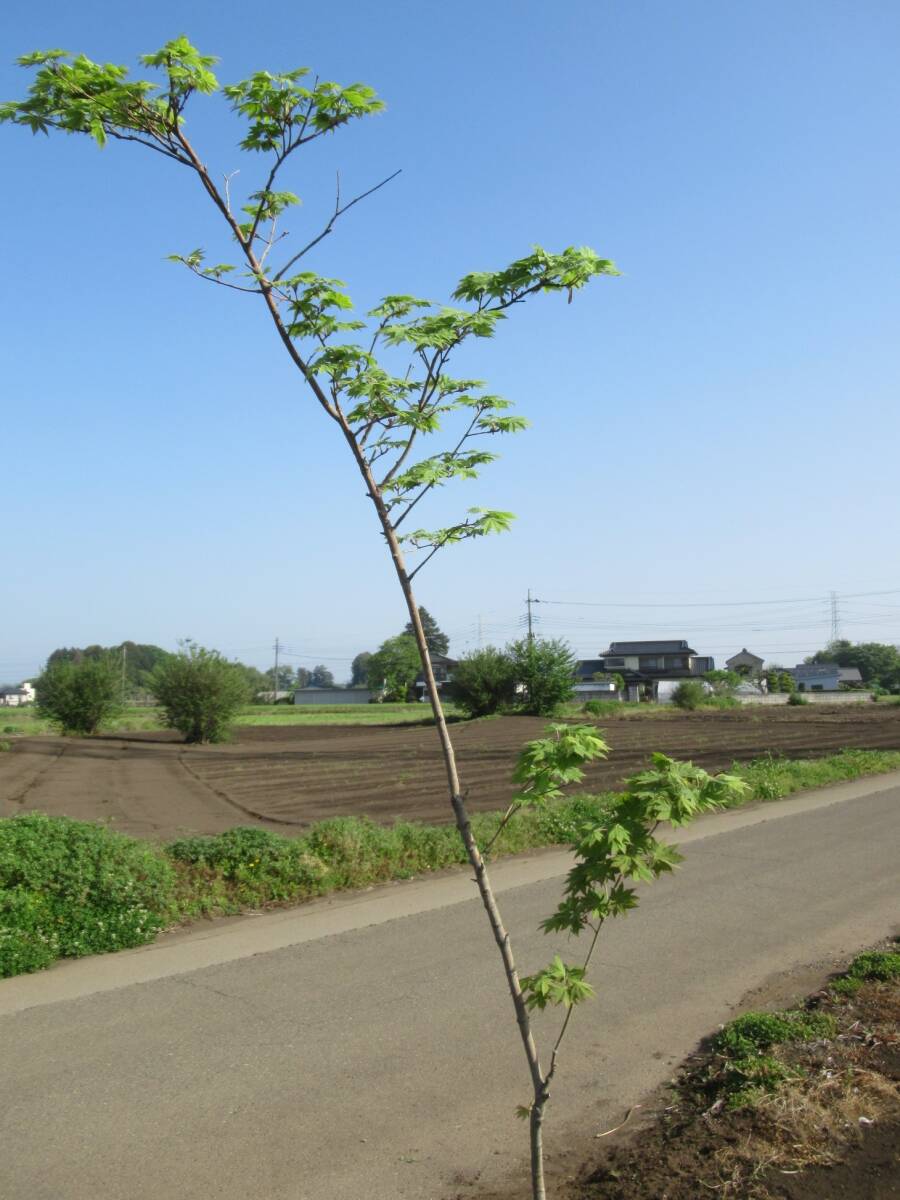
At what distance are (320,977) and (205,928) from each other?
1847mm

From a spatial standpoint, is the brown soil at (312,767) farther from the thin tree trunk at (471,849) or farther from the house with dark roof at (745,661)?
the house with dark roof at (745,661)

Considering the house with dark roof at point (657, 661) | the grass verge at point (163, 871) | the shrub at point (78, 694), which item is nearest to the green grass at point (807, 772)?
the grass verge at point (163, 871)

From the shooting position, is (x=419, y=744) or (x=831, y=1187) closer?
(x=831, y=1187)

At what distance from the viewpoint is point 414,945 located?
7.90 metres

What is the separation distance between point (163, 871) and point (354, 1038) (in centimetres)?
342

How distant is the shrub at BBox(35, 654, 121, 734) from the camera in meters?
44.0

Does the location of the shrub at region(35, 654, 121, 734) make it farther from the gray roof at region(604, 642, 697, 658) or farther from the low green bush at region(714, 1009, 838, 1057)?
the gray roof at region(604, 642, 697, 658)

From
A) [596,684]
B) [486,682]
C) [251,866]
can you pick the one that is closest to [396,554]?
[251,866]

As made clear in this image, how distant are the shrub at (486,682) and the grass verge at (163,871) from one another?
44.7 m

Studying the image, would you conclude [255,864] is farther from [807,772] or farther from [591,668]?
[591,668]

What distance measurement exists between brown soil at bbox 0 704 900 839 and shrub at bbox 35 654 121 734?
2.28 metres

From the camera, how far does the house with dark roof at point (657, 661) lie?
341ft

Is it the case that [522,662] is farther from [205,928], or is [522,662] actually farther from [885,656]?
[885,656]

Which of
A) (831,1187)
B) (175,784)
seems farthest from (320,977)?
(175,784)
